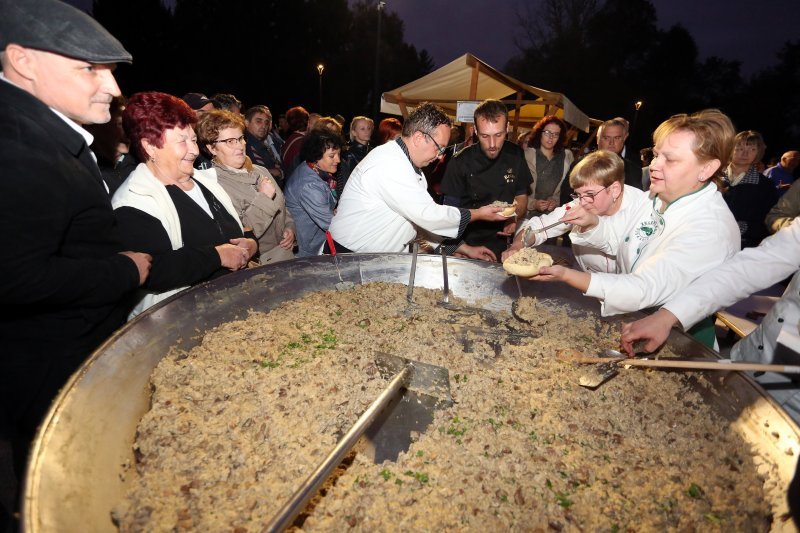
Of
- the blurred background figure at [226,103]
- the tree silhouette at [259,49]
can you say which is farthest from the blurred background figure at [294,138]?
the tree silhouette at [259,49]

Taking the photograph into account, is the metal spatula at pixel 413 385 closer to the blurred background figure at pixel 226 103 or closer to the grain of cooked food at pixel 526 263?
the grain of cooked food at pixel 526 263

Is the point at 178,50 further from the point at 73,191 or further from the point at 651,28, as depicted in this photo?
the point at 651,28

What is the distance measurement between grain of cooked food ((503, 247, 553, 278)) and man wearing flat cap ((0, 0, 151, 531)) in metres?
1.75

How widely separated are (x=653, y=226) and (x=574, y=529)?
1627 mm

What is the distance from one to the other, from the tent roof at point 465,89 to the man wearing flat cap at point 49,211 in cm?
819

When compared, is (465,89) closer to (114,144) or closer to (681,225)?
(114,144)

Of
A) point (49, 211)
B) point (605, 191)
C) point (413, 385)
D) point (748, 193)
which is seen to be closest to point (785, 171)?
point (748, 193)

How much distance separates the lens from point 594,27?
98.9 ft

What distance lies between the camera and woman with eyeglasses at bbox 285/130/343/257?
155 inches

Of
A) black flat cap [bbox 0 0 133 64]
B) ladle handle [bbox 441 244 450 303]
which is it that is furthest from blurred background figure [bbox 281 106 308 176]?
black flat cap [bbox 0 0 133 64]

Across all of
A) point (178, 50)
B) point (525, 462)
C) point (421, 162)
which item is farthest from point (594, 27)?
point (525, 462)

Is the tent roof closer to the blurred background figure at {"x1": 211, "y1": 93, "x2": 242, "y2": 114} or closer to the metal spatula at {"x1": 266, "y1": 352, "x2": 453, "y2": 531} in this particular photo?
the blurred background figure at {"x1": 211, "y1": 93, "x2": 242, "y2": 114}

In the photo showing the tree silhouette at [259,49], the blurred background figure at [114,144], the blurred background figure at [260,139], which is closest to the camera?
the blurred background figure at [114,144]

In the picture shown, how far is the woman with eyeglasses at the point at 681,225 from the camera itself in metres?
1.86
